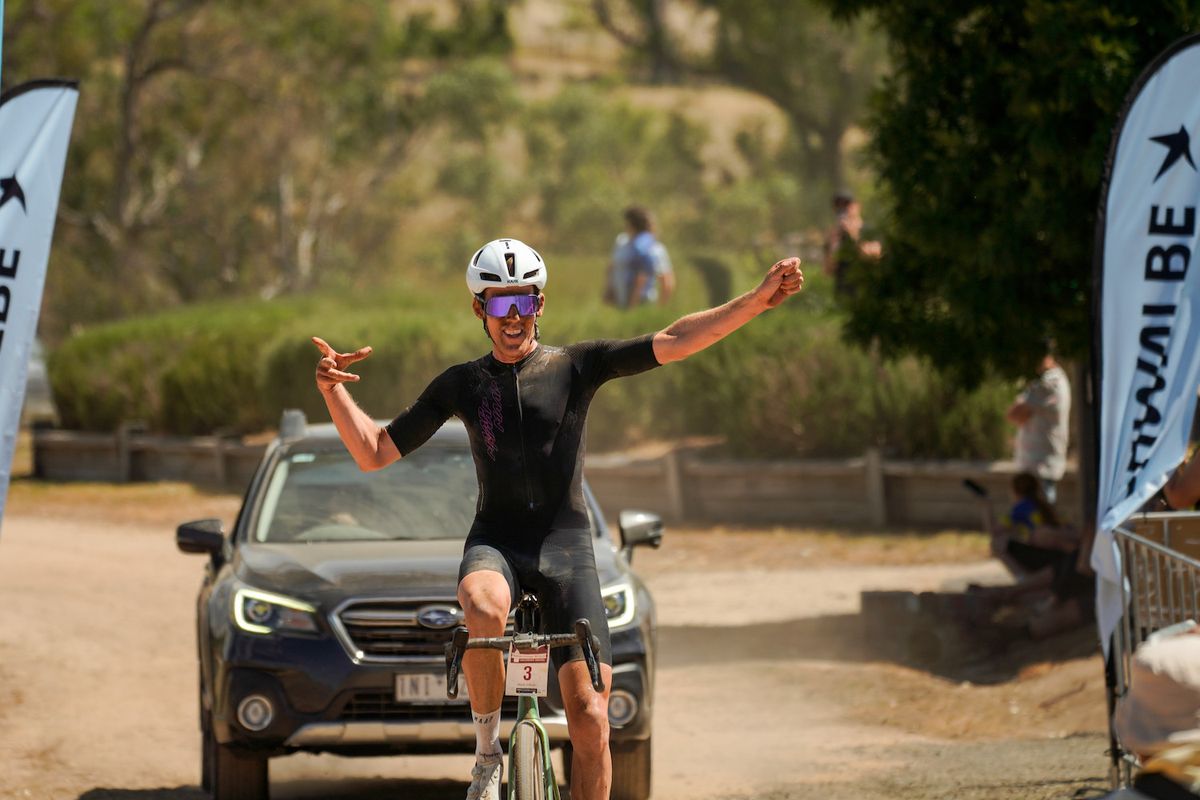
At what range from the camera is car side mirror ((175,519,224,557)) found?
28.3 ft

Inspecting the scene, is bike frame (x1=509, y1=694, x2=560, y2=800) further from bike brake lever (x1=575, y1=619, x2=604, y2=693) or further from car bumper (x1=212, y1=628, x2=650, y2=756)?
car bumper (x1=212, y1=628, x2=650, y2=756)

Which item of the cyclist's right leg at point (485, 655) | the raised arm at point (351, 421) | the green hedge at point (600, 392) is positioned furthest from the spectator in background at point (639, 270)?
the cyclist's right leg at point (485, 655)

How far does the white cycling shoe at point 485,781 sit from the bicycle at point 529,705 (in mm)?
48

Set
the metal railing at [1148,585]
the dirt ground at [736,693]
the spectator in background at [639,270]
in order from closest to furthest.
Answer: the metal railing at [1148,585] → the dirt ground at [736,693] → the spectator in background at [639,270]

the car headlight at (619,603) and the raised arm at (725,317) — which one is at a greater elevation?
the raised arm at (725,317)

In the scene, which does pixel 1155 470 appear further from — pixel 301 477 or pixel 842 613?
pixel 842 613

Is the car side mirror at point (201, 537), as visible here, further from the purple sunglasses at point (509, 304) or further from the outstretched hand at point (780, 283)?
the outstretched hand at point (780, 283)

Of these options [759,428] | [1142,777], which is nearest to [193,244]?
[759,428]

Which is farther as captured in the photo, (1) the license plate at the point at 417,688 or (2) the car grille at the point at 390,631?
(2) the car grille at the point at 390,631

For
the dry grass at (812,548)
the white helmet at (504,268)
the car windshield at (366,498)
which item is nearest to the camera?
the white helmet at (504,268)

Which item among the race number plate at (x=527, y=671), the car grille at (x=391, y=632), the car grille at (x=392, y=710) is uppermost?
the race number plate at (x=527, y=671)

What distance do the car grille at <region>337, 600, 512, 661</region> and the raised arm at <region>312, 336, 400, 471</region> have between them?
1.78 m

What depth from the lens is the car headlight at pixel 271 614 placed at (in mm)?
8023

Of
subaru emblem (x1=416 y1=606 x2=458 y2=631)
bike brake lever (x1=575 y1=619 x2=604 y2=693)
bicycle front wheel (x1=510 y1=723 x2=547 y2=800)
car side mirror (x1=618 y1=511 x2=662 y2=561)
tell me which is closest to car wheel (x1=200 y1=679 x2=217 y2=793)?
subaru emblem (x1=416 y1=606 x2=458 y2=631)
